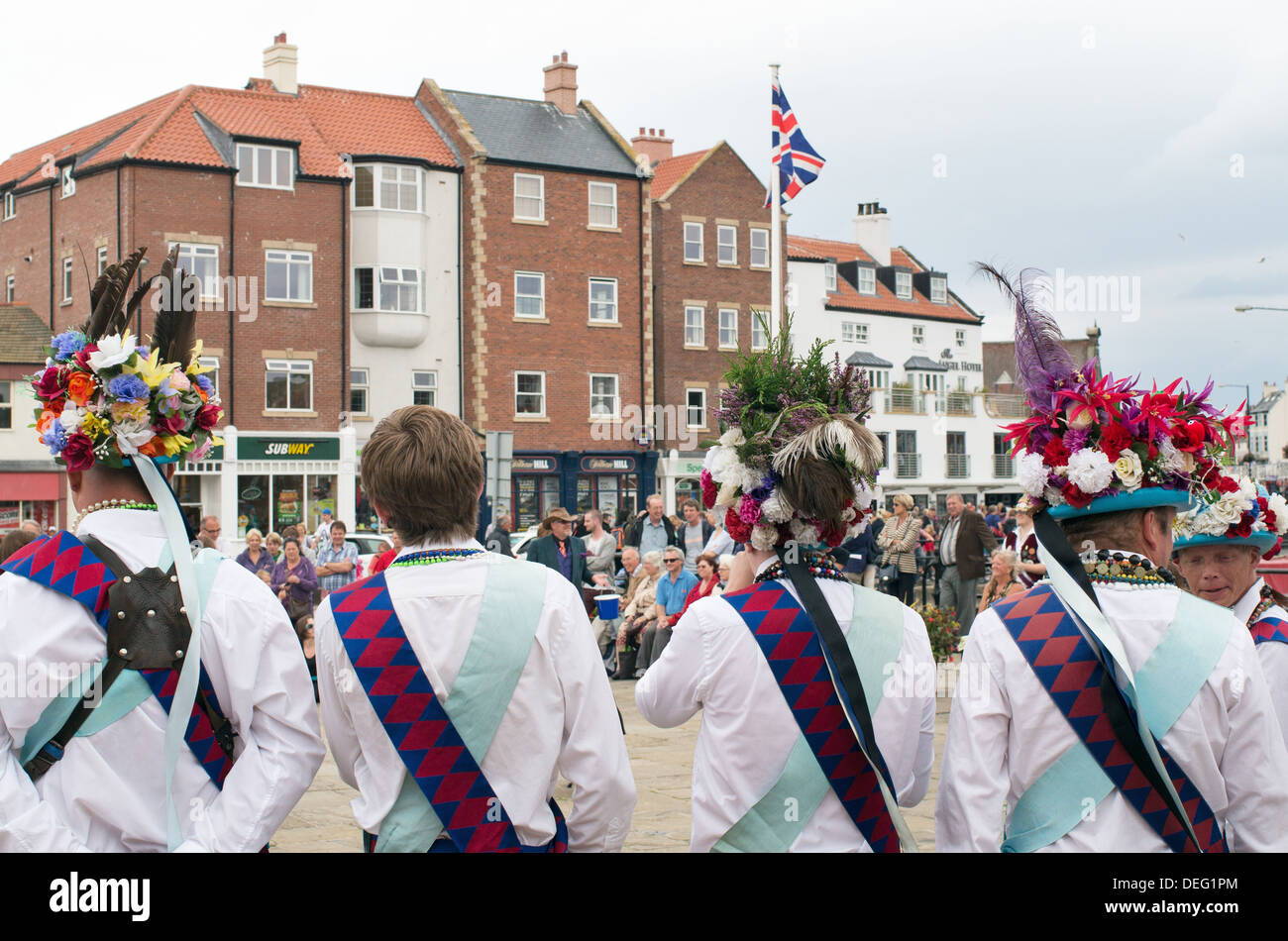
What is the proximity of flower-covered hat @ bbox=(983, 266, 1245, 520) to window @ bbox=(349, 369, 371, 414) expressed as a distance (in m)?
34.2

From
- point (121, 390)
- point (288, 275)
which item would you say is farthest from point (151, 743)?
point (288, 275)

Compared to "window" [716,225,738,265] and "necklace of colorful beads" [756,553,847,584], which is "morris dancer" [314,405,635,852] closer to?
"necklace of colorful beads" [756,553,847,584]

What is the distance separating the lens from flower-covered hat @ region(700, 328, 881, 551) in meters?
3.36

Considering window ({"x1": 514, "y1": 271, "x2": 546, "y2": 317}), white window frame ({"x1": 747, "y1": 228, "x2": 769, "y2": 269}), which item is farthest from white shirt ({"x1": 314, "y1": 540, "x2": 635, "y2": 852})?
white window frame ({"x1": 747, "y1": 228, "x2": 769, "y2": 269})

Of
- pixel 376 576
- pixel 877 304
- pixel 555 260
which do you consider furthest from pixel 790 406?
pixel 877 304

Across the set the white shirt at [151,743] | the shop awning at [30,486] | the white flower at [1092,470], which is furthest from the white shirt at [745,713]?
the shop awning at [30,486]

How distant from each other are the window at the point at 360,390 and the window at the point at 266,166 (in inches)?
213

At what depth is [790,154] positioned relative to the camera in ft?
70.6

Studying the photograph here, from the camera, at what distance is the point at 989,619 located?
115 inches

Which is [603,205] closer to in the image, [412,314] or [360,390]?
[412,314]

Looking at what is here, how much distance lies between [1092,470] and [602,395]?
37.1m

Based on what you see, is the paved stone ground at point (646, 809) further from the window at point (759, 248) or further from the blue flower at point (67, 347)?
the window at point (759, 248)

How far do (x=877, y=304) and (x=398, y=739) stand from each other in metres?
53.2
